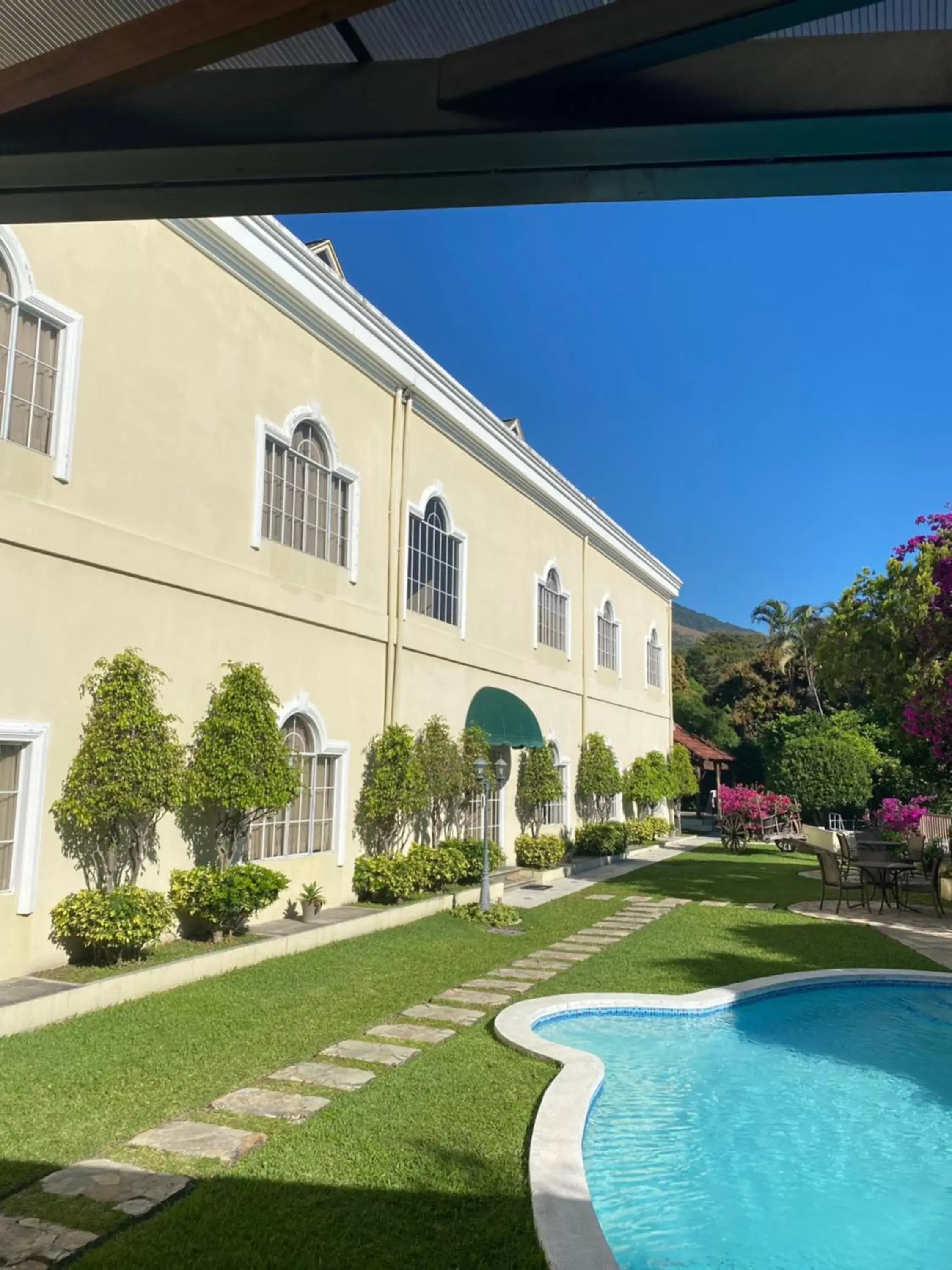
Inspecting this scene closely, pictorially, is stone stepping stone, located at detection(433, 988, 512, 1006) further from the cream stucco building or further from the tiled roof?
the tiled roof

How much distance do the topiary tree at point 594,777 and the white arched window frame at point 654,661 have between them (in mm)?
6390

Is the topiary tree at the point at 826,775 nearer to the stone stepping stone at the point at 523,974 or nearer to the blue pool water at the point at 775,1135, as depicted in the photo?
the blue pool water at the point at 775,1135

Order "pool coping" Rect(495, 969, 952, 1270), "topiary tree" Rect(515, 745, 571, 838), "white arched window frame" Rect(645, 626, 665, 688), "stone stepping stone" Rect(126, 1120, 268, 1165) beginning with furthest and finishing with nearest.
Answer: "white arched window frame" Rect(645, 626, 665, 688) → "topiary tree" Rect(515, 745, 571, 838) → "stone stepping stone" Rect(126, 1120, 268, 1165) → "pool coping" Rect(495, 969, 952, 1270)

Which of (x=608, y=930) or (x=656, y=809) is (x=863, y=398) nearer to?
(x=608, y=930)

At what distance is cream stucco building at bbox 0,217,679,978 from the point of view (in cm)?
907

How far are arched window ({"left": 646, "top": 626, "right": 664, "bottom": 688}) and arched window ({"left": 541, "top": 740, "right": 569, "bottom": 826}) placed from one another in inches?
349

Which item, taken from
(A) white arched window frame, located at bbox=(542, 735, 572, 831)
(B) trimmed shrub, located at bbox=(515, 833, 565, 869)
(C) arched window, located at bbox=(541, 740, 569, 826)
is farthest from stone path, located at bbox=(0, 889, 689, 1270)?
(A) white arched window frame, located at bbox=(542, 735, 572, 831)

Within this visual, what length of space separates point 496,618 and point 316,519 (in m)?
6.68

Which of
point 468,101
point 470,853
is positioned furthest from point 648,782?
point 468,101

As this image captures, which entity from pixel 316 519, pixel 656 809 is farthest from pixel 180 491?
pixel 656 809

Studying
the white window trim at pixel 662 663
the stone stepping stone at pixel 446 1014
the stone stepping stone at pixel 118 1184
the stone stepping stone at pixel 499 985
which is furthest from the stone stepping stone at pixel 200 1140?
the white window trim at pixel 662 663

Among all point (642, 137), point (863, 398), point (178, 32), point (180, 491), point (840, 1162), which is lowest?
point (840, 1162)

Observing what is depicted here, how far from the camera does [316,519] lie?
1367 centimetres

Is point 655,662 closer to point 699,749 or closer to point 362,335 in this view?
point 699,749
